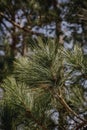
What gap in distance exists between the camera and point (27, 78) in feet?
8.12

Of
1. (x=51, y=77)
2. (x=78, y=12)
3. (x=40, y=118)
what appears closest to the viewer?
(x=51, y=77)

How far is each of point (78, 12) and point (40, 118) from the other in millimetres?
2015

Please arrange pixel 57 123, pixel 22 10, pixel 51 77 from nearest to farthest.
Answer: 1. pixel 51 77
2. pixel 57 123
3. pixel 22 10

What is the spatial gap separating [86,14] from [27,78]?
3.47 ft

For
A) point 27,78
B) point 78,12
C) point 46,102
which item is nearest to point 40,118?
point 46,102

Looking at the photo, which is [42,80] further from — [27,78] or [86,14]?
[86,14]

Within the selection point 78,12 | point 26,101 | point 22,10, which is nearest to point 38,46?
point 26,101

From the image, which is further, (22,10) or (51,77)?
(22,10)

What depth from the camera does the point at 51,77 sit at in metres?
2.40

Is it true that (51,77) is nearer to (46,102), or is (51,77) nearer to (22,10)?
(46,102)

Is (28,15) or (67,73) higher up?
(28,15)

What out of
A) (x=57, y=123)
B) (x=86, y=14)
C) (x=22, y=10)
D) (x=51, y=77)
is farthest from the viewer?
(x=22, y=10)

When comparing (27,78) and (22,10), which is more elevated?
(22,10)

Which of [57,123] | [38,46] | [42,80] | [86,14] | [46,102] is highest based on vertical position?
[86,14]
